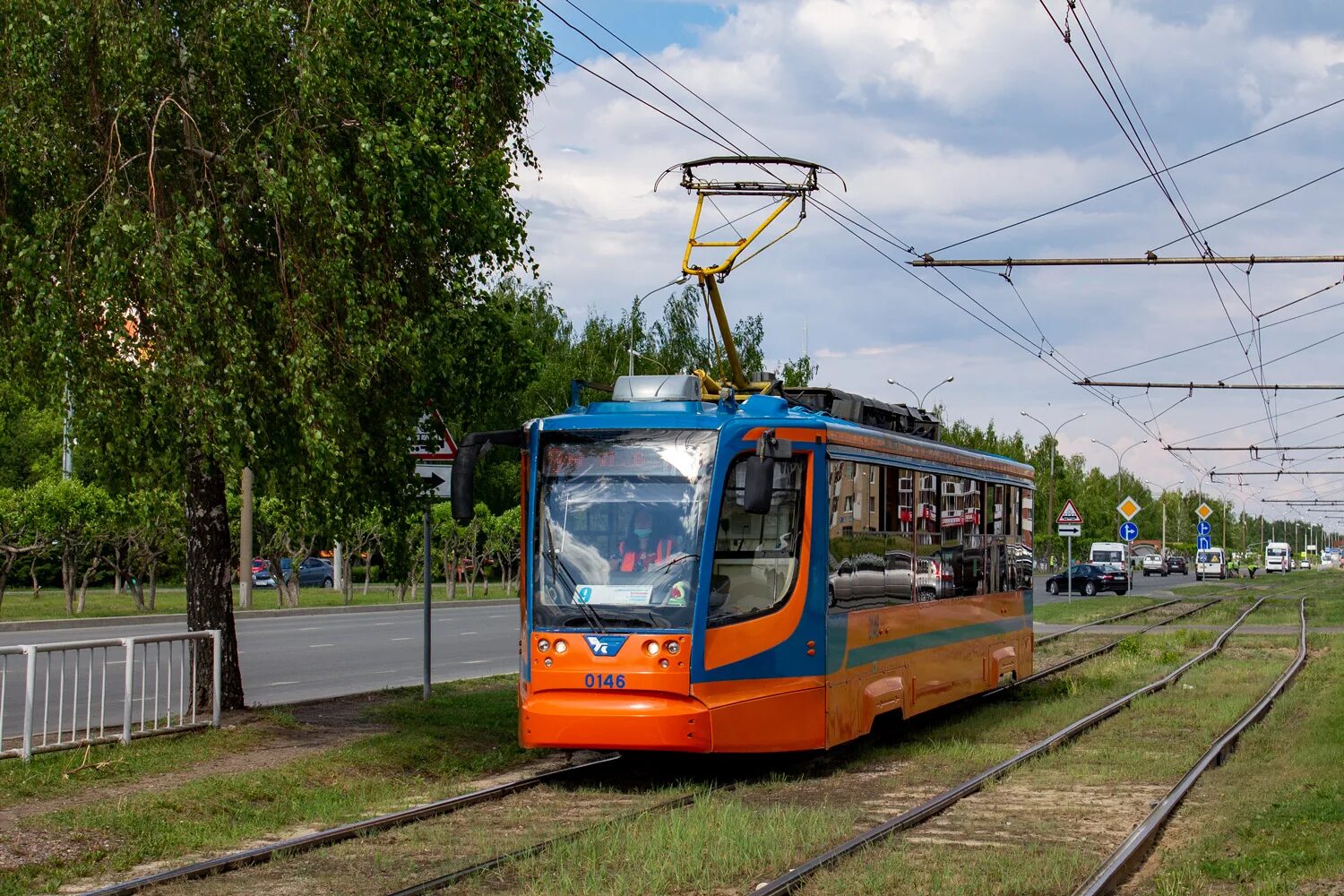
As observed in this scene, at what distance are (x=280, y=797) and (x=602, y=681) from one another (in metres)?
2.36

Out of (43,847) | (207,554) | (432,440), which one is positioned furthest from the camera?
(432,440)

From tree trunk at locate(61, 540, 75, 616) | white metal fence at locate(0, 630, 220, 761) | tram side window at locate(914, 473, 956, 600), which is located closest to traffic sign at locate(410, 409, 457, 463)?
white metal fence at locate(0, 630, 220, 761)

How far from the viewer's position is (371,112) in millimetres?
12734

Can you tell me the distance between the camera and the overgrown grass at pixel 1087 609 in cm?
3891

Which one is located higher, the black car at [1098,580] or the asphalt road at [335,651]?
the black car at [1098,580]

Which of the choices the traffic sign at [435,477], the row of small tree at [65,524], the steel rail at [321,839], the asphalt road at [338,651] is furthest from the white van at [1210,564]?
the steel rail at [321,839]

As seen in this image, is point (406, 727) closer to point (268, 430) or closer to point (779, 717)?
point (268, 430)

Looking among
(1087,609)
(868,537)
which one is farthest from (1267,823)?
Answer: (1087,609)

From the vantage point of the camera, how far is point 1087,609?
1726 inches

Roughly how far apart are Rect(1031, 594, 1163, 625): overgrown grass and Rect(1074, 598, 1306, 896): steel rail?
70.5 ft

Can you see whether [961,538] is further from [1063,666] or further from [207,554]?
[1063,666]

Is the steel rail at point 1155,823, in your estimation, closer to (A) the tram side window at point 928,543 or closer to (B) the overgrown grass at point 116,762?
(A) the tram side window at point 928,543

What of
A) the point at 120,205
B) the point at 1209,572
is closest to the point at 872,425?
the point at 120,205

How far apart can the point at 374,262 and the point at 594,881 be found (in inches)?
260
